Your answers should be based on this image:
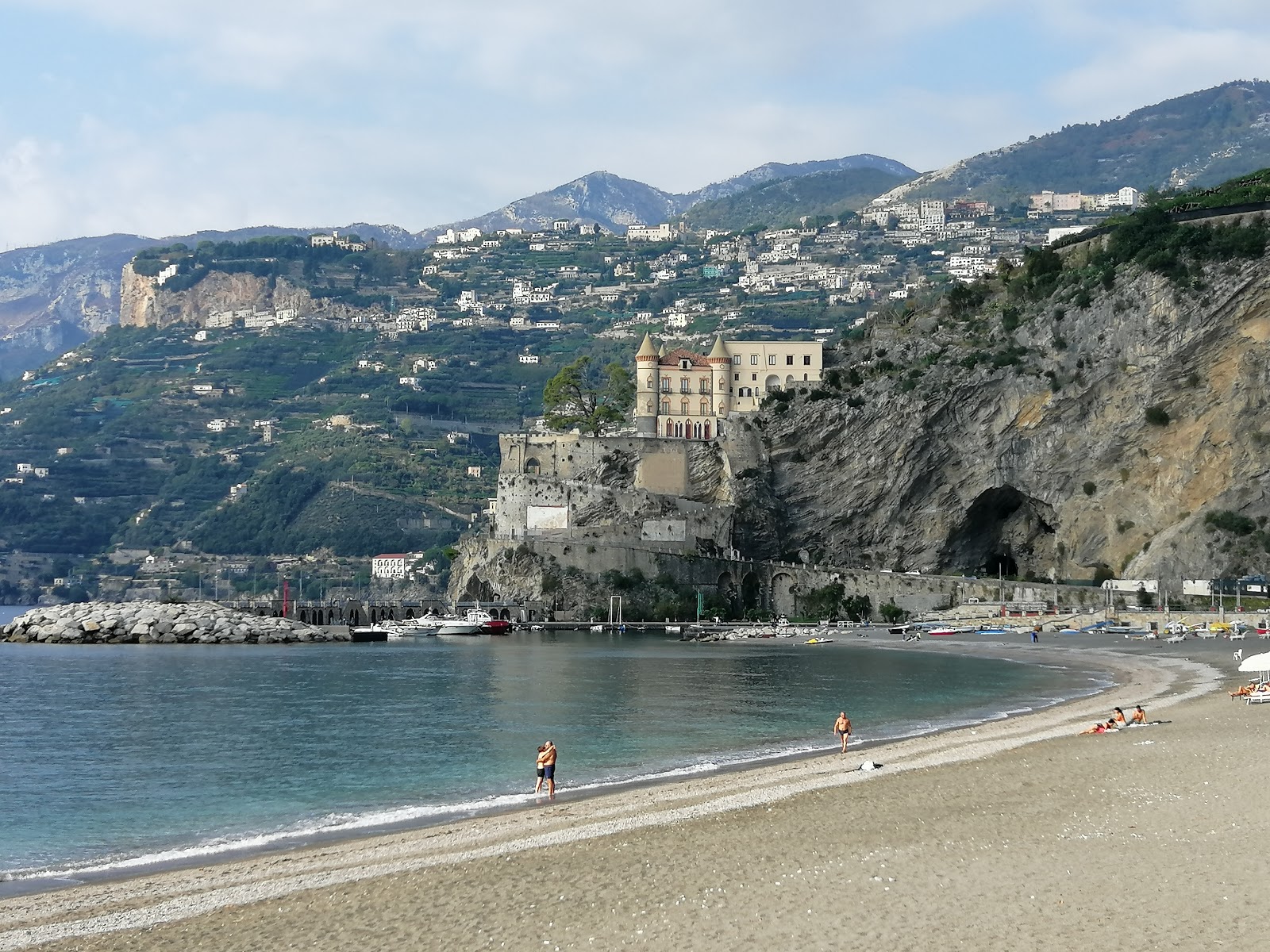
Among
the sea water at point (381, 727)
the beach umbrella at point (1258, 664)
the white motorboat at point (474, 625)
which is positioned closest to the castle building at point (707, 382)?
the white motorboat at point (474, 625)

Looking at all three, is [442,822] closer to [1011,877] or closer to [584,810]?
[584,810]

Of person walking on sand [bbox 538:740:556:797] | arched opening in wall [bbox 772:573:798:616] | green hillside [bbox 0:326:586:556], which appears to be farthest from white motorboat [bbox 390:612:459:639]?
person walking on sand [bbox 538:740:556:797]

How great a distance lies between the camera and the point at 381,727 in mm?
32844

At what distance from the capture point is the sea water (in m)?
20.6

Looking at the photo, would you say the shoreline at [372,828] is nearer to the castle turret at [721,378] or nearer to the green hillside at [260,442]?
the castle turret at [721,378]

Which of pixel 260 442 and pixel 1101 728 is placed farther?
pixel 260 442

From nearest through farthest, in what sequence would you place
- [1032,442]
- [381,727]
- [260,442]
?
[381,727], [1032,442], [260,442]

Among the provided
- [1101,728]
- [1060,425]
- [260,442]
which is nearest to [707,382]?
[1060,425]

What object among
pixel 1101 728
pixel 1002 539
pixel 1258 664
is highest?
pixel 1002 539

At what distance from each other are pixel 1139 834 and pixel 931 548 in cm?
5665

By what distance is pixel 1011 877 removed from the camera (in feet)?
45.2

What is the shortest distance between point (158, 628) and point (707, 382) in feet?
111

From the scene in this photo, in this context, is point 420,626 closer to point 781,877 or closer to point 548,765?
point 548,765

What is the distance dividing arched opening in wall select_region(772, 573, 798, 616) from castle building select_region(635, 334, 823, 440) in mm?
10934
